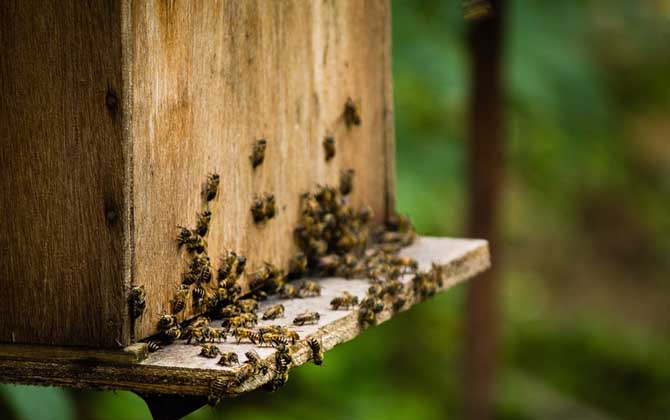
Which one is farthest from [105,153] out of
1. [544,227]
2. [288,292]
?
[544,227]

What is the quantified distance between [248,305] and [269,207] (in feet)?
→ 1.44

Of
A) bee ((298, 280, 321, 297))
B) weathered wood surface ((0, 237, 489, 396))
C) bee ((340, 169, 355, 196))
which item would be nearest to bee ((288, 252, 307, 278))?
bee ((298, 280, 321, 297))

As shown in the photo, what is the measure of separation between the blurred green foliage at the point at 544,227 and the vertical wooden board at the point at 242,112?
962mm

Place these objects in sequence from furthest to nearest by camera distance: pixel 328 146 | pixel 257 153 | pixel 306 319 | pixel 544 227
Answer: pixel 544 227 < pixel 328 146 < pixel 257 153 < pixel 306 319

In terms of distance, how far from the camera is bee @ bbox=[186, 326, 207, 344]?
9.25 feet

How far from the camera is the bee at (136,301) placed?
267 cm

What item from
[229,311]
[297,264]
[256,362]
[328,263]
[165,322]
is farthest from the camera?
[328,263]

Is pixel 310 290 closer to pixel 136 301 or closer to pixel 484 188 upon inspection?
pixel 136 301

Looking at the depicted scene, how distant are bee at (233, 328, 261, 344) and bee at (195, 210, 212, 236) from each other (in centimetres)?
36

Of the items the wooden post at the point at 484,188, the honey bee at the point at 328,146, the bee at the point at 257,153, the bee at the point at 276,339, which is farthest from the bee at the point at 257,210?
the wooden post at the point at 484,188

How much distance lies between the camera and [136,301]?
2.67 metres

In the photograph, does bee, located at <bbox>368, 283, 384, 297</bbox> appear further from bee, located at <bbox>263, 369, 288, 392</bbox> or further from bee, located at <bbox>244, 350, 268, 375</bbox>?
bee, located at <bbox>244, 350, 268, 375</bbox>

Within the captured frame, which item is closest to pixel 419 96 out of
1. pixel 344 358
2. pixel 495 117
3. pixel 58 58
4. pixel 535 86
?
pixel 495 117

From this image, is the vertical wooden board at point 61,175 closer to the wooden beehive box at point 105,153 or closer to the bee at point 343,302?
the wooden beehive box at point 105,153
